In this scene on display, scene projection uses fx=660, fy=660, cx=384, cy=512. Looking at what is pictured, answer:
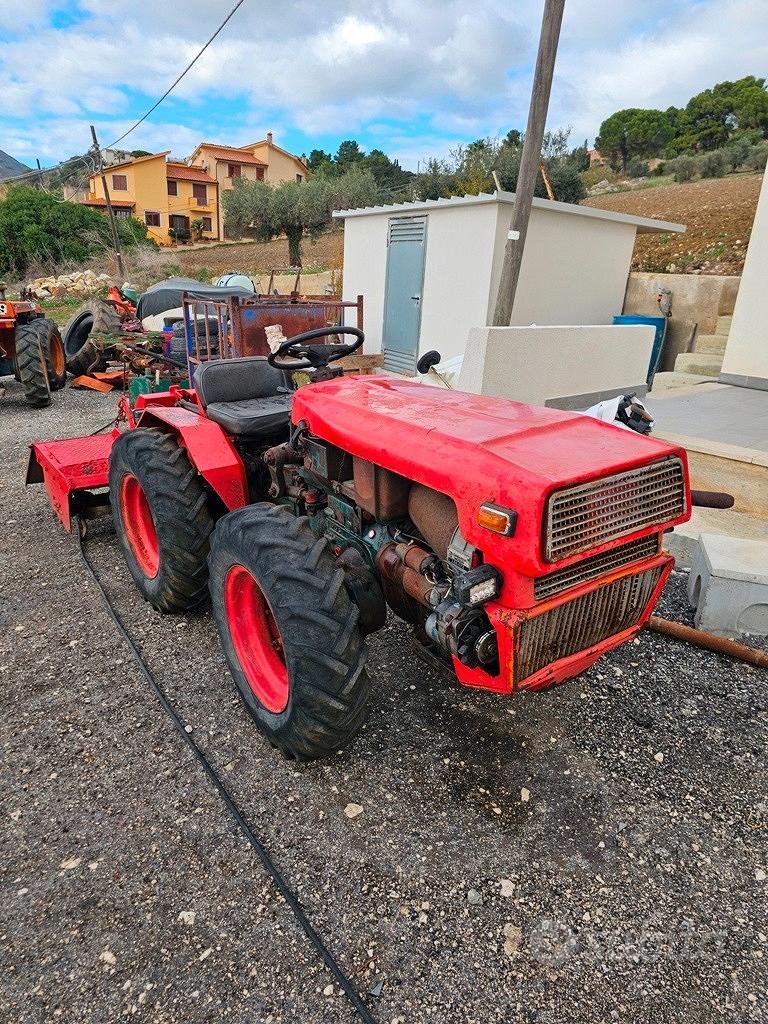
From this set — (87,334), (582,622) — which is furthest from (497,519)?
(87,334)

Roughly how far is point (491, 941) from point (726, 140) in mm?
48368

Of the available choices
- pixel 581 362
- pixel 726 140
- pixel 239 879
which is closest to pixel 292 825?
pixel 239 879

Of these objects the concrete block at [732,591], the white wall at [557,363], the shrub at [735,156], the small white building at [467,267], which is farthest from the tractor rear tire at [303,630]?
the shrub at [735,156]

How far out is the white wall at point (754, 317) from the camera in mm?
8000

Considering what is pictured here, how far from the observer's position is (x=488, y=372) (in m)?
6.17

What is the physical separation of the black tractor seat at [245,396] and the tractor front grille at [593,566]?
1.64m

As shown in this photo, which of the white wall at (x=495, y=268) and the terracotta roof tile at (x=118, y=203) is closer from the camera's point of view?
the white wall at (x=495, y=268)

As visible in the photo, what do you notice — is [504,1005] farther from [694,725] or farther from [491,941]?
[694,725]

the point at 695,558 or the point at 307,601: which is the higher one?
the point at 307,601

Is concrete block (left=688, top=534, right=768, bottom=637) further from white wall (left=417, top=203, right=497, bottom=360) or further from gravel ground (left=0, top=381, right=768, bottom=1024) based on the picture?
white wall (left=417, top=203, right=497, bottom=360)

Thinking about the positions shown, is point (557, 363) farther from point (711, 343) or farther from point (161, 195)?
point (161, 195)

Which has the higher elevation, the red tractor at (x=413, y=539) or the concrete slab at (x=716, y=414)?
the red tractor at (x=413, y=539)

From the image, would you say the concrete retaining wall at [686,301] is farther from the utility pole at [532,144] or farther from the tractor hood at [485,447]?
the tractor hood at [485,447]

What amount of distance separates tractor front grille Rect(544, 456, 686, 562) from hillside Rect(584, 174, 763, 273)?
541 inches
